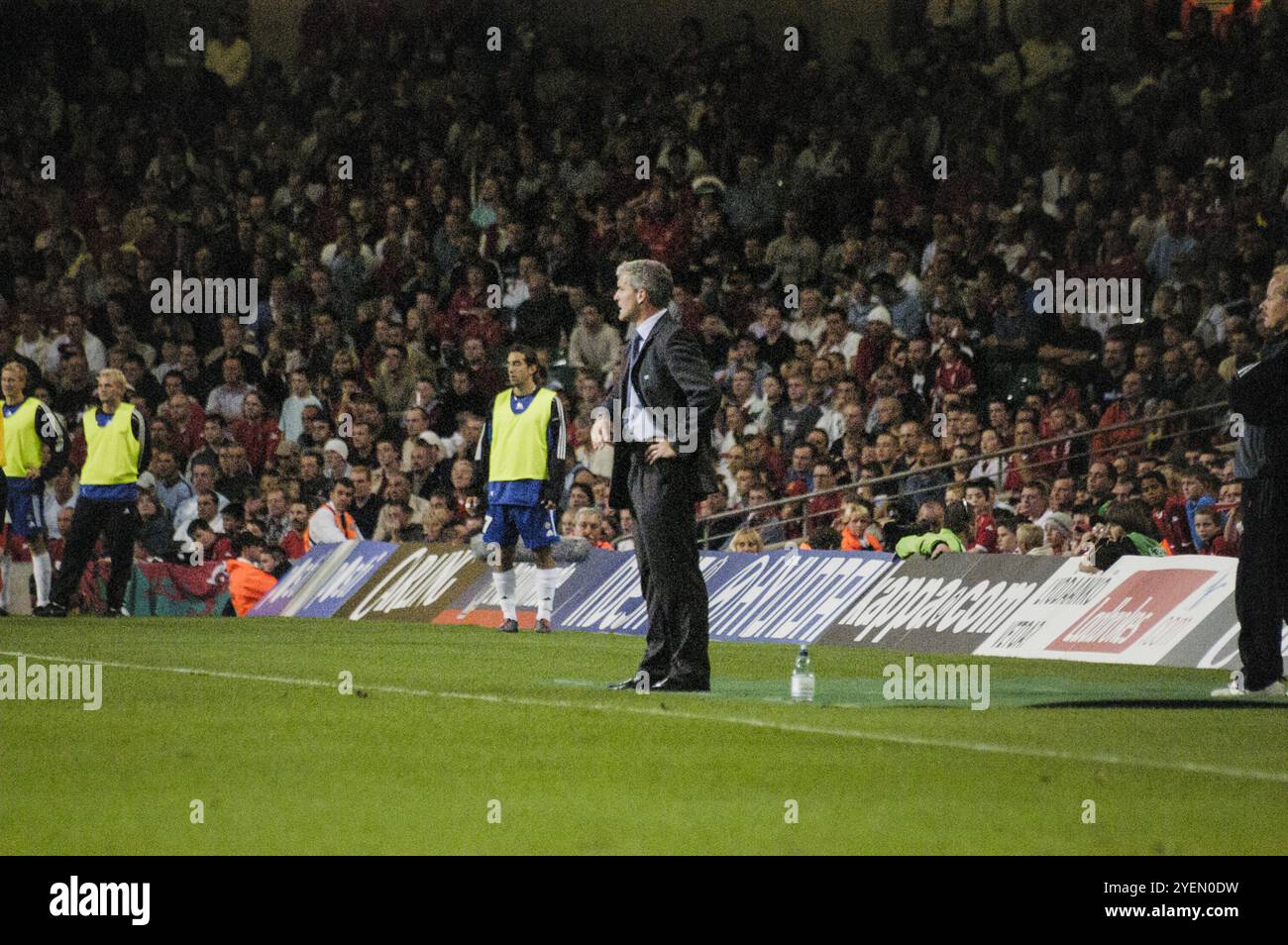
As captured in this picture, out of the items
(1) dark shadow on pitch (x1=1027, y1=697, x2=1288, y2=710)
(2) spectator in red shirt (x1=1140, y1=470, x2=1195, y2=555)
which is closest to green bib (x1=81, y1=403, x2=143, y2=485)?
(2) spectator in red shirt (x1=1140, y1=470, x2=1195, y2=555)

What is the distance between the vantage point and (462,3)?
31.3m

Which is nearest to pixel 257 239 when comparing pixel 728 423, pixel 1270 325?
pixel 728 423

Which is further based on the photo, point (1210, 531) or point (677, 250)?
point (677, 250)

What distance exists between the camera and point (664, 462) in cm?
1220

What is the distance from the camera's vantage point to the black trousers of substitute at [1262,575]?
1198cm

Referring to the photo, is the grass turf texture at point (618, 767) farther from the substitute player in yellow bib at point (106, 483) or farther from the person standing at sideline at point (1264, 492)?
the substitute player in yellow bib at point (106, 483)

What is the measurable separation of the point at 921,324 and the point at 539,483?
227 inches

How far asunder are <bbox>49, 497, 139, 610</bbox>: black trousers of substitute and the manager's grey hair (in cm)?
1081

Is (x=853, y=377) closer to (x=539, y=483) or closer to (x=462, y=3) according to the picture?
(x=539, y=483)

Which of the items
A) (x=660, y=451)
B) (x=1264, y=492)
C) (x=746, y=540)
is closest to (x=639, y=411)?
(x=660, y=451)

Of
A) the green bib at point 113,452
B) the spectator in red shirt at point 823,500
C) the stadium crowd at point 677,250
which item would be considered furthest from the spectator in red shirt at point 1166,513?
the green bib at point 113,452

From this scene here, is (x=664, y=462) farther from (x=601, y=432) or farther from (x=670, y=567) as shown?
(x=670, y=567)

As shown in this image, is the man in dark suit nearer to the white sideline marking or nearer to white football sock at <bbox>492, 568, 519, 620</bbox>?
the white sideline marking

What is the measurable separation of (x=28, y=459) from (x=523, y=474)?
5.73 metres
